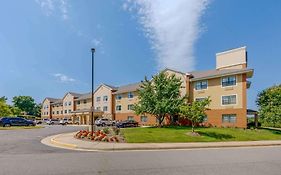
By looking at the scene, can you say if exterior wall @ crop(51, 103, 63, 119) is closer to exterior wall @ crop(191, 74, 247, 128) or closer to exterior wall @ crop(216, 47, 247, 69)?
exterior wall @ crop(191, 74, 247, 128)

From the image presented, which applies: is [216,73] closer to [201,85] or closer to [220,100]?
[201,85]

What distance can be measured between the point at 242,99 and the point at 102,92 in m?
39.7

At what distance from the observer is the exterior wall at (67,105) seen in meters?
Result: 84.1

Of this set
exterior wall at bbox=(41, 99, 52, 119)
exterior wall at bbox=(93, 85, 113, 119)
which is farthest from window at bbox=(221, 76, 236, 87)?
exterior wall at bbox=(41, 99, 52, 119)

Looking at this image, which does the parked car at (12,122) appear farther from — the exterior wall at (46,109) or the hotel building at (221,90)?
the exterior wall at (46,109)

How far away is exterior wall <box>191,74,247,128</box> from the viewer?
3881 cm

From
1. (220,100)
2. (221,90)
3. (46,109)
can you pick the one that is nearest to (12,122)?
(220,100)

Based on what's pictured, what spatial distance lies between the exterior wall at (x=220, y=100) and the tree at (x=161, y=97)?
4.75m

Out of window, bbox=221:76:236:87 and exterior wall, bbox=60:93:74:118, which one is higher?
window, bbox=221:76:236:87

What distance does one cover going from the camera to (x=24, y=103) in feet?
376

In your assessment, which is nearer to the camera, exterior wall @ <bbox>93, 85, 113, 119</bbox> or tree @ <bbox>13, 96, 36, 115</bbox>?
exterior wall @ <bbox>93, 85, 113, 119</bbox>

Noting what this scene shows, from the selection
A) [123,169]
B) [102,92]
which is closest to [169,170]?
[123,169]

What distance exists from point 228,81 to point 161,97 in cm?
1025

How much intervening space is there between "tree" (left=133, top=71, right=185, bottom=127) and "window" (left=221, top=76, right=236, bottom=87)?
21.4 feet
